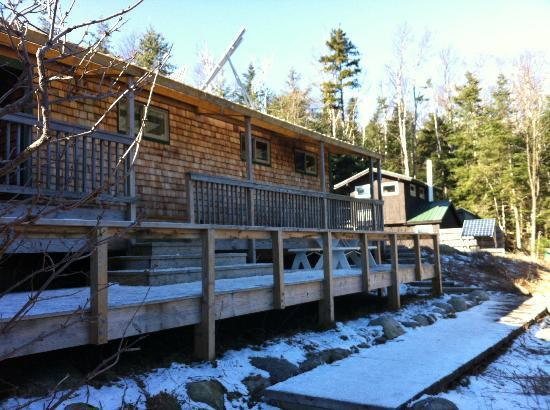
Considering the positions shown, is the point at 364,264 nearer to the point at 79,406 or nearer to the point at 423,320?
the point at 423,320

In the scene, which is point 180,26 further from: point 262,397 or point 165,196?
point 165,196

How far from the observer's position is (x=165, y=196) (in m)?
9.94

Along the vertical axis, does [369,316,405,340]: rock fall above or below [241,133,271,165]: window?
below

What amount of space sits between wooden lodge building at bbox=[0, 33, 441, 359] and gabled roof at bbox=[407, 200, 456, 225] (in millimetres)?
16604

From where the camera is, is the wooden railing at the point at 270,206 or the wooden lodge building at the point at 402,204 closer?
the wooden railing at the point at 270,206

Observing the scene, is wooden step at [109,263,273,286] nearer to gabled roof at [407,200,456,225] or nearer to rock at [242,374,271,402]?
rock at [242,374,271,402]

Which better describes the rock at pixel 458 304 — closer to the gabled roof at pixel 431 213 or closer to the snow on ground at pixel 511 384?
the snow on ground at pixel 511 384

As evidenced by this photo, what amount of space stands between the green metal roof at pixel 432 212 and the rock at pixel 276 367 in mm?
26041

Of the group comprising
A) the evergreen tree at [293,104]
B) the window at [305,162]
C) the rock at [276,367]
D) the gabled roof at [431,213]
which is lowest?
the rock at [276,367]

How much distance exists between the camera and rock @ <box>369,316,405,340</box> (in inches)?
290

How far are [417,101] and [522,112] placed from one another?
1022 cm

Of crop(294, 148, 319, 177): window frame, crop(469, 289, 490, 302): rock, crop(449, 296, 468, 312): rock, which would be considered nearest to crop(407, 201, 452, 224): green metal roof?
crop(294, 148, 319, 177): window frame

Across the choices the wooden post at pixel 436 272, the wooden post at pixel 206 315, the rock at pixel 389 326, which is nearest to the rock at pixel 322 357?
the wooden post at pixel 206 315

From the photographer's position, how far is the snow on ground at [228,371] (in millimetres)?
3844
